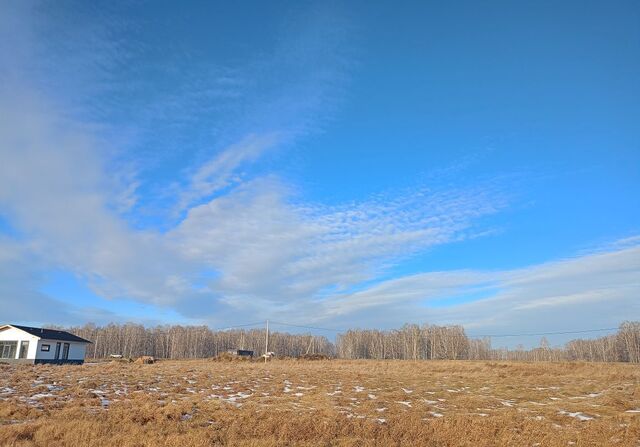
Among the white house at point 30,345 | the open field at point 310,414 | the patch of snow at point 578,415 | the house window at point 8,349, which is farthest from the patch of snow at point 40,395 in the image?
the house window at point 8,349

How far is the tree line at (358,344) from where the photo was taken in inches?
4589

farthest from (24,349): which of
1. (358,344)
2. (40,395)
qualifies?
(358,344)

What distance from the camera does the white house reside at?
5094 cm

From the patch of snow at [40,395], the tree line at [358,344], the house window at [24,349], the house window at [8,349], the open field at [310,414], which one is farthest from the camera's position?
the tree line at [358,344]

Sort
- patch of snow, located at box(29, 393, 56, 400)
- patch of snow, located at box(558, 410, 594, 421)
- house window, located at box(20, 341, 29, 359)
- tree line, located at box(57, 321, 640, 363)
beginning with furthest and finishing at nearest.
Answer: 1. tree line, located at box(57, 321, 640, 363)
2. house window, located at box(20, 341, 29, 359)
3. patch of snow, located at box(29, 393, 56, 400)
4. patch of snow, located at box(558, 410, 594, 421)

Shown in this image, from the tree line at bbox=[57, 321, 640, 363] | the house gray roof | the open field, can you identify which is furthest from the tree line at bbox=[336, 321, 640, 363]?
the open field

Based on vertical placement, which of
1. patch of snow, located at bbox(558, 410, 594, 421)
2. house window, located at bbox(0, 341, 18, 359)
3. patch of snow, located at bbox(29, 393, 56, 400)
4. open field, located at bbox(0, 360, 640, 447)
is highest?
house window, located at bbox(0, 341, 18, 359)

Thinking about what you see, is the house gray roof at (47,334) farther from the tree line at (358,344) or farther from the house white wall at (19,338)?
the tree line at (358,344)

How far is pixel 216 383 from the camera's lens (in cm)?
2462

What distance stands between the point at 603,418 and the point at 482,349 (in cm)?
16741

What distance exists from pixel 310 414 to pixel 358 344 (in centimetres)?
13141

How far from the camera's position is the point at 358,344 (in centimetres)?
14138

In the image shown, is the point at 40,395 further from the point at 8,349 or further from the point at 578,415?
the point at 8,349

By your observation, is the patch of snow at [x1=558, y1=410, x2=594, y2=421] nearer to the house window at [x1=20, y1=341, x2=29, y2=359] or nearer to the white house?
the white house
